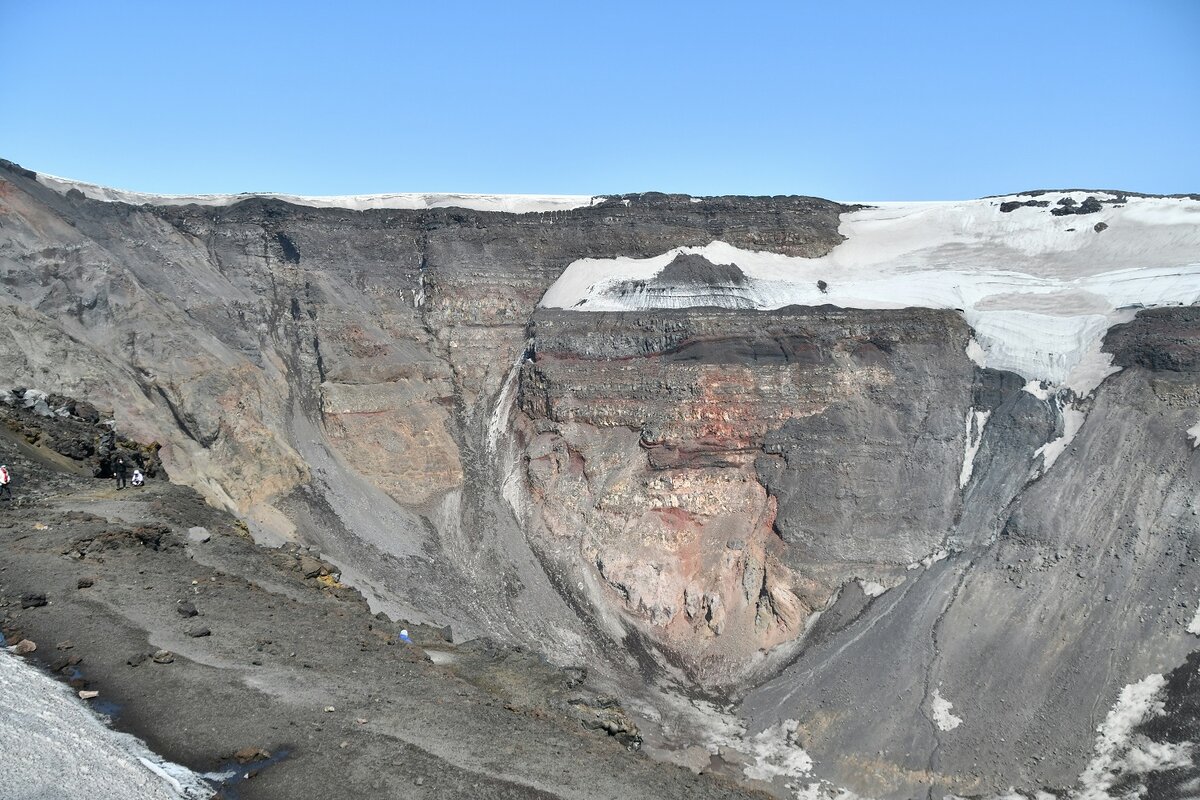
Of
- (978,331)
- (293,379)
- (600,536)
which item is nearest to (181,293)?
(293,379)

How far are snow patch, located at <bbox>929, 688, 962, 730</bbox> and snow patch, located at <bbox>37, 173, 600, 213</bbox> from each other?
88.8ft

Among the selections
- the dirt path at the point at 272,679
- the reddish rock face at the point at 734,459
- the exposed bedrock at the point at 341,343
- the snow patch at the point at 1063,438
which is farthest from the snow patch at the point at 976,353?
the dirt path at the point at 272,679

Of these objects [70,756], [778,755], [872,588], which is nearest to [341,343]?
[872,588]

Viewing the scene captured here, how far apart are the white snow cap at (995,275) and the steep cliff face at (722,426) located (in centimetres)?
17

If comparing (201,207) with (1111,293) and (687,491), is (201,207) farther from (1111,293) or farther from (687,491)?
(1111,293)

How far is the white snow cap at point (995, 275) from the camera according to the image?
110 ft

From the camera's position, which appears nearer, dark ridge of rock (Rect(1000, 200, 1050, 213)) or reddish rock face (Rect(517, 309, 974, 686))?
reddish rock face (Rect(517, 309, 974, 686))

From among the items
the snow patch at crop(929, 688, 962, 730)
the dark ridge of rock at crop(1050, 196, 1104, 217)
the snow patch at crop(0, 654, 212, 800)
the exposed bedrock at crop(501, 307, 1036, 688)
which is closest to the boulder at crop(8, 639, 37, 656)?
the snow patch at crop(0, 654, 212, 800)

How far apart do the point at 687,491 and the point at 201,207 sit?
24476 mm

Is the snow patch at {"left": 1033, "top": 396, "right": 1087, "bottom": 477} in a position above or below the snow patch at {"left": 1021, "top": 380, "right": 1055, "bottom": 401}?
below

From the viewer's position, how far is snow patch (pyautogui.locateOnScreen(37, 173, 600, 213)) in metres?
41.1

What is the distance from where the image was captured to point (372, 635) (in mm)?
16625

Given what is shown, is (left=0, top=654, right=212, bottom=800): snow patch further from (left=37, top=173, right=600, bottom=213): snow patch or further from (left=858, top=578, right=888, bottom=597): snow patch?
(left=37, top=173, right=600, bottom=213): snow patch

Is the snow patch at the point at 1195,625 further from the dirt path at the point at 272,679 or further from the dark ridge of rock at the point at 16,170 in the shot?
the dark ridge of rock at the point at 16,170
